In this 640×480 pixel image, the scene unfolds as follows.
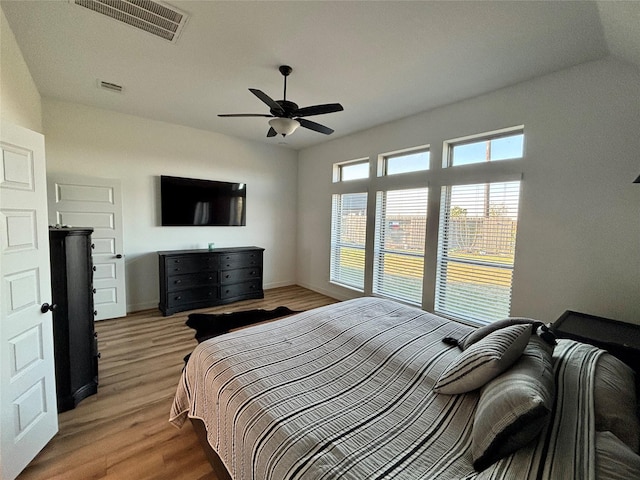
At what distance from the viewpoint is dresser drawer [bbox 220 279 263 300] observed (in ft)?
14.7

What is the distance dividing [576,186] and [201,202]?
4822 millimetres

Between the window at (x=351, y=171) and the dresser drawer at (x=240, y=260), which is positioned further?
the window at (x=351, y=171)

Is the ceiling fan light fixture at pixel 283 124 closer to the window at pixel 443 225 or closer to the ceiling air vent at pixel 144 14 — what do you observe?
the ceiling air vent at pixel 144 14

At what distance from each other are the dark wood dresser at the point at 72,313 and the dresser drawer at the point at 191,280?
69.8 inches

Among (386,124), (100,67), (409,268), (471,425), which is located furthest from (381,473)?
(386,124)

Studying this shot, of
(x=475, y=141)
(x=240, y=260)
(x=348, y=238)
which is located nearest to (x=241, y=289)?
(x=240, y=260)

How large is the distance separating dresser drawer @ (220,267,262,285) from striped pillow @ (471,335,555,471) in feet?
13.2

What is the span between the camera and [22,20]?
207 cm

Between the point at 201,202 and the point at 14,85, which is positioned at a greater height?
the point at 14,85

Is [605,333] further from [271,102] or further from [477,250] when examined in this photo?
[271,102]

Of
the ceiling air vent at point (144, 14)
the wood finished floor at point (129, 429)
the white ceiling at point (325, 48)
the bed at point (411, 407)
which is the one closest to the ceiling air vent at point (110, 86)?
the white ceiling at point (325, 48)

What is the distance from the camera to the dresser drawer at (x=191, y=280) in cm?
399

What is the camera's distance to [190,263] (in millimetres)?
4168

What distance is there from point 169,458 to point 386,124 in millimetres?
4324
